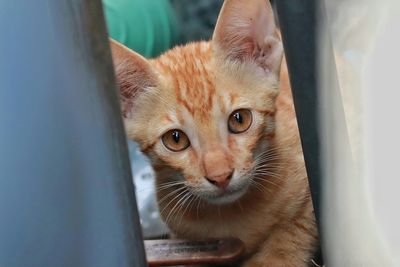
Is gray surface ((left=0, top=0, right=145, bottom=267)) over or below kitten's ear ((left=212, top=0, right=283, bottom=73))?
below

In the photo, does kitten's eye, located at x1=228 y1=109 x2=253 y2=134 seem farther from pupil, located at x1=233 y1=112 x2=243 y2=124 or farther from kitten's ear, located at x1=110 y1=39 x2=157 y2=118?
kitten's ear, located at x1=110 y1=39 x2=157 y2=118

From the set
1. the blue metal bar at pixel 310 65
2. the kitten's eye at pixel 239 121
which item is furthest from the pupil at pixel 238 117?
the blue metal bar at pixel 310 65

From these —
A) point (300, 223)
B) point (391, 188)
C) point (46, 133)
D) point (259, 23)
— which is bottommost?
point (300, 223)

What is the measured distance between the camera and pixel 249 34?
4.49 ft

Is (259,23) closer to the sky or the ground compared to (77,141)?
closer to the sky

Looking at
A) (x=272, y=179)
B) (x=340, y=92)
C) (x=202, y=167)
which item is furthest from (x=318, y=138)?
(x=272, y=179)

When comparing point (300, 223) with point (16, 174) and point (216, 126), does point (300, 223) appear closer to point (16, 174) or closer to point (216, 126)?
point (216, 126)

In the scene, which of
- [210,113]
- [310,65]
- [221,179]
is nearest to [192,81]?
[210,113]

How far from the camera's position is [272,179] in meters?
1.45

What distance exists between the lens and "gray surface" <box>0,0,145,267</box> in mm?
746

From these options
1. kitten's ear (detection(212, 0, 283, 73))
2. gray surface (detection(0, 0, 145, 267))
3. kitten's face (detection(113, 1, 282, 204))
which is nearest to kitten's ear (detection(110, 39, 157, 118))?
kitten's face (detection(113, 1, 282, 204))

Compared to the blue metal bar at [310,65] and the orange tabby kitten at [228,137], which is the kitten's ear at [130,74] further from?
the blue metal bar at [310,65]

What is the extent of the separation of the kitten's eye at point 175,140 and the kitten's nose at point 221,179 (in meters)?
0.08

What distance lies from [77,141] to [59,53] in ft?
0.29
